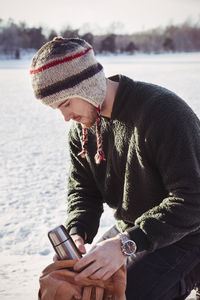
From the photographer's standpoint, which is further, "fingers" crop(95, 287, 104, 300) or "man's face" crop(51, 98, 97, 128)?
"man's face" crop(51, 98, 97, 128)

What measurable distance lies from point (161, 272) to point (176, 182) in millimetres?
457

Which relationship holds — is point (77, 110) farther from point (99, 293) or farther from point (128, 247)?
point (99, 293)

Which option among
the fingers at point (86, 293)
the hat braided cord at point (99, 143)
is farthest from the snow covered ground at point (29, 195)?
the hat braided cord at point (99, 143)

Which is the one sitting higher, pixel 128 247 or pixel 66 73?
pixel 66 73

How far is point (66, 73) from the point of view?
64.5 inches

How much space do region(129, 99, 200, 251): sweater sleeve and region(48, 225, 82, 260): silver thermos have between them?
29 cm

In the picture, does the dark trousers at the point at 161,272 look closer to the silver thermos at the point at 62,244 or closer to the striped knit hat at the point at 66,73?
the silver thermos at the point at 62,244

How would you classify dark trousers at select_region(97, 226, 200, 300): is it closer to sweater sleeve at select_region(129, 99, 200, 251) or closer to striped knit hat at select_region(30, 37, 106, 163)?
sweater sleeve at select_region(129, 99, 200, 251)

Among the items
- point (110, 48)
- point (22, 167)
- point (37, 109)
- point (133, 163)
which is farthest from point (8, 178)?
point (110, 48)

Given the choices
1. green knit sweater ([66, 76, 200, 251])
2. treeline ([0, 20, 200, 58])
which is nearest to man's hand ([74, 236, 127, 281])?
green knit sweater ([66, 76, 200, 251])

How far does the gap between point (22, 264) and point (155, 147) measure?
164 centimetres

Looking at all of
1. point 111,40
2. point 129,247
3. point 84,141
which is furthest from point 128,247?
point 111,40

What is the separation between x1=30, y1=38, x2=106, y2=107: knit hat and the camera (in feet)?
5.32

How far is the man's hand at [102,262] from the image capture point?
1.42m
